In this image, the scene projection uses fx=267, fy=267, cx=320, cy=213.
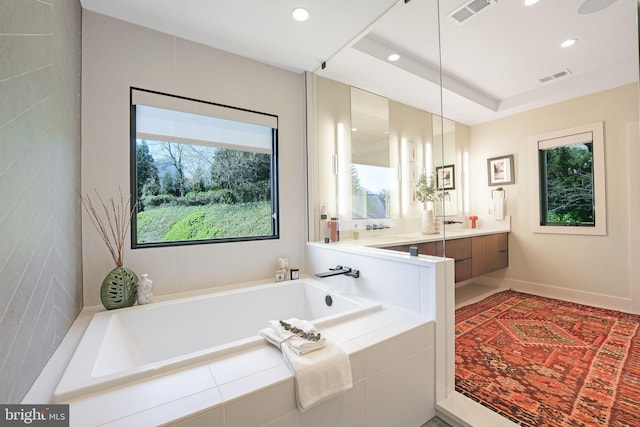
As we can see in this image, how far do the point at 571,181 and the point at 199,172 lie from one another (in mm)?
4126

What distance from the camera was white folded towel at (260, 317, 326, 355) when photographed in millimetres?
1139

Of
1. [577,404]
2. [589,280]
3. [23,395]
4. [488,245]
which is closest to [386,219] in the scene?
[577,404]

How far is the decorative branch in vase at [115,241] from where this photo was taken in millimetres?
1648

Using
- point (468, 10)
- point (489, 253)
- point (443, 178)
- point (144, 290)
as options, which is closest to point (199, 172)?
point (144, 290)

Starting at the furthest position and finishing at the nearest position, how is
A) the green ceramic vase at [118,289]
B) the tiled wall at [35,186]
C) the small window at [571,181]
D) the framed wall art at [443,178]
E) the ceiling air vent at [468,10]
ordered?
the small window at [571,181]
the framed wall art at [443,178]
the ceiling air vent at [468,10]
the green ceramic vase at [118,289]
the tiled wall at [35,186]

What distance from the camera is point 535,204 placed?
11.3ft

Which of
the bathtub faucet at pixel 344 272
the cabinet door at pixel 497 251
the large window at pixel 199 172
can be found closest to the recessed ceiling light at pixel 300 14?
the large window at pixel 199 172

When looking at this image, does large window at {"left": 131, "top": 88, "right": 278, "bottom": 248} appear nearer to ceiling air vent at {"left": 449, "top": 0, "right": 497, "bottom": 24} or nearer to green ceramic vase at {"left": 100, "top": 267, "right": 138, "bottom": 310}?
green ceramic vase at {"left": 100, "top": 267, "right": 138, "bottom": 310}

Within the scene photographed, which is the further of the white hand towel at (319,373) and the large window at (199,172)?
the large window at (199,172)

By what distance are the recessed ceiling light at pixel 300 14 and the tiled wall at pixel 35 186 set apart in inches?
49.1

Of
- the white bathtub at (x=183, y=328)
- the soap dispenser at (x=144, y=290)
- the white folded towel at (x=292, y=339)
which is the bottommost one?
the white bathtub at (x=183, y=328)

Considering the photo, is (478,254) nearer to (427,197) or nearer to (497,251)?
(497,251)

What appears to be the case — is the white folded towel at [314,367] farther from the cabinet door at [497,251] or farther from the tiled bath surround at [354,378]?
the cabinet door at [497,251]

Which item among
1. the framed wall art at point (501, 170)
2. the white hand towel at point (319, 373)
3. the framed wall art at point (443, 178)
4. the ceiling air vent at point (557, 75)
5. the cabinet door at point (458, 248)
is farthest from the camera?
the framed wall art at point (501, 170)
